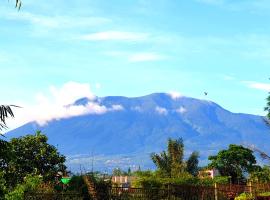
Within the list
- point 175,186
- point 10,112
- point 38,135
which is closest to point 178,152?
point 38,135

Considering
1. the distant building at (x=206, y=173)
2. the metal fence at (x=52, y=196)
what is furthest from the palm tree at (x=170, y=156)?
the metal fence at (x=52, y=196)

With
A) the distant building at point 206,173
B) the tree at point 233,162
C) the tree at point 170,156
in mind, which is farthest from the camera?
the tree at point 233,162

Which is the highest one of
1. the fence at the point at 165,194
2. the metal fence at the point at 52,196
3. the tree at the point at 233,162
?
the tree at the point at 233,162

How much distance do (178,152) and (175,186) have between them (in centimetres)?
2764

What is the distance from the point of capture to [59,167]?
39969 mm

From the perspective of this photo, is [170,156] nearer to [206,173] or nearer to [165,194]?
[206,173]

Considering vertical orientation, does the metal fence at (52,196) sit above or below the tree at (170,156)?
below

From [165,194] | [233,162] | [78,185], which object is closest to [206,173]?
[165,194]

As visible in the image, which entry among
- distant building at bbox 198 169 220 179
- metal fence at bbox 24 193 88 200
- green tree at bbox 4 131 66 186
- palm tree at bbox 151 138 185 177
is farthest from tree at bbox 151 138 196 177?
metal fence at bbox 24 193 88 200

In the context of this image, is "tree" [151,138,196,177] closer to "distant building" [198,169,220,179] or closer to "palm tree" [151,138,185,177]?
"palm tree" [151,138,185,177]

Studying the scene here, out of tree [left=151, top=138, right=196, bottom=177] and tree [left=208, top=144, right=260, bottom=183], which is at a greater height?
tree [left=208, top=144, right=260, bottom=183]

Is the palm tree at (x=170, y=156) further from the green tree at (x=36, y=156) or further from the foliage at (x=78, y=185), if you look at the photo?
the foliage at (x=78, y=185)

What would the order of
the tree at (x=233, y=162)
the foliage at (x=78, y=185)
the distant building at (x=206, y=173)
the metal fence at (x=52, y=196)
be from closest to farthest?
→ 1. the metal fence at (x=52, y=196)
2. the foliage at (x=78, y=185)
3. the distant building at (x=206, y=173)
4. the tree at (x=233, y=162)

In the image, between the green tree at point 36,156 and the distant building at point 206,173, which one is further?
the distant building at point 206,173
